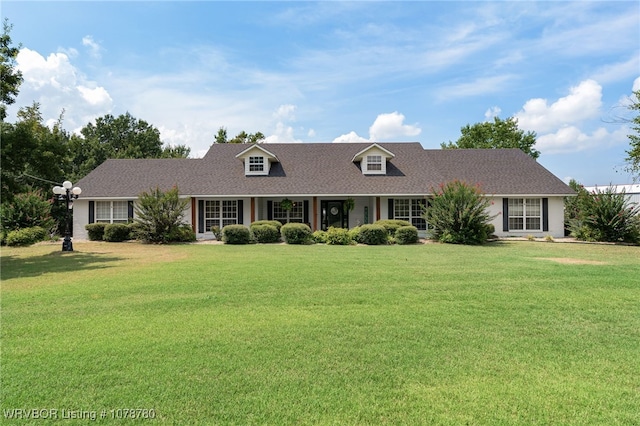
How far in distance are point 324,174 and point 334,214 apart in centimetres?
264

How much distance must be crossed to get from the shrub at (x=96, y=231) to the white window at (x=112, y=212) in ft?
5.01

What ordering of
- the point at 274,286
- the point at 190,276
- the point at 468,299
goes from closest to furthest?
the point at 468,299, the point at 274,286, the point at 190,276

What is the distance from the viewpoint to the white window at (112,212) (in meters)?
23.6

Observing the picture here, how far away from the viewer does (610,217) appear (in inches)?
776

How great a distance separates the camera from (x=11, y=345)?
16.3 ft

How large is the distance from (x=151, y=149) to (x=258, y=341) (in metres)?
49.9

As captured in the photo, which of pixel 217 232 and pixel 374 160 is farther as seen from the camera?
pixel 374 160

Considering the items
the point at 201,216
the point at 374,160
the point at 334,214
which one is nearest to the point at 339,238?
the point at 334,214

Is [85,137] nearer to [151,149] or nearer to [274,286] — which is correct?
[151,149]

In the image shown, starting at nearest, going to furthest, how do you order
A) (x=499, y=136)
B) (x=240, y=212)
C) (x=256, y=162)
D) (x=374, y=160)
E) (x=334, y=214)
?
(x=240, y=212) < (x=334, y=214) < (x=256, y=162) < (x=374, y=160) < (x=499, y=136)

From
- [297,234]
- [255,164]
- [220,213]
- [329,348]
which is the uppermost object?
[255,164]

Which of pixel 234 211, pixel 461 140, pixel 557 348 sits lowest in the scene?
pixel 557 348

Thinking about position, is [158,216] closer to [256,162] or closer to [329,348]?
[256,162]

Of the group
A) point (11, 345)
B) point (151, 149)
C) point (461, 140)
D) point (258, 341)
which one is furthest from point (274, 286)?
point (151, 149)
